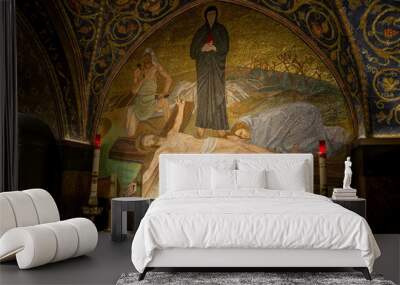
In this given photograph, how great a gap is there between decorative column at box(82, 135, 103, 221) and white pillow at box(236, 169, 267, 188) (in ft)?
9.01

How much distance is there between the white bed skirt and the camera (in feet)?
15.6

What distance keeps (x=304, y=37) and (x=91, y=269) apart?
5.37 m

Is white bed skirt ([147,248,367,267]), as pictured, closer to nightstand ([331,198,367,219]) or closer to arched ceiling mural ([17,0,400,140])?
nightstand ([331,198,367,219])

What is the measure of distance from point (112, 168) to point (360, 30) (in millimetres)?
4657

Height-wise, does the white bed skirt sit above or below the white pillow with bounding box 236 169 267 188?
below

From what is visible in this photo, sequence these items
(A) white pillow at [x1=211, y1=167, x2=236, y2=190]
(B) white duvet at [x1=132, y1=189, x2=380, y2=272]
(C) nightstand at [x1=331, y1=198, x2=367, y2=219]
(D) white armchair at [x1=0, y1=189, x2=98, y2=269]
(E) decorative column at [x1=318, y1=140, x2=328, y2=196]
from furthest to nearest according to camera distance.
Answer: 1. (E) decorative column at [x1=318, y1=140, x2=328, y2=196]
2. (A) white pillow at [x1=211, y1=167, x2=236, y2=190]
3. (C) nightstand at [x1=331, y1=198, x2=367, y2=219]
4. (D) white armchair at [x1=0, y1=189, x2=98, y2=269]
5. (B) white duvet at [x1=132, y1=189, x2=380, y2=272]

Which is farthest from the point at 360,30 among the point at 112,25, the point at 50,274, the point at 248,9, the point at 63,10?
the point at 50,274

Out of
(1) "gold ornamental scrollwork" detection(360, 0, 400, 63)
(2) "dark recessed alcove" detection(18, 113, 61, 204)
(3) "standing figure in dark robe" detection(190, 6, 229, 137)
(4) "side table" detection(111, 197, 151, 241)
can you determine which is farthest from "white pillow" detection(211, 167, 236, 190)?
(1) "gold ornamental scrollwork" detection(360, 0, 400, 63)

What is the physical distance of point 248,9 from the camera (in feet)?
28.7

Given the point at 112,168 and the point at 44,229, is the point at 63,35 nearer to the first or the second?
the point at 112,168

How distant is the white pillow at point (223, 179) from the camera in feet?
22.9

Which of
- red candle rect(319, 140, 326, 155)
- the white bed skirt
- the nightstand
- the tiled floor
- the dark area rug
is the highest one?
red candle rect(319, 140, 326, 155)

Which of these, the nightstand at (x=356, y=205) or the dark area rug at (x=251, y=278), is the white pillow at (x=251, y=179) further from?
the dark area rug at (x=251, y=278)

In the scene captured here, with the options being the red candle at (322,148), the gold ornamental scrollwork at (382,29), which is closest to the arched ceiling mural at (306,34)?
the gold ornamental scrollwork at (382,29)
